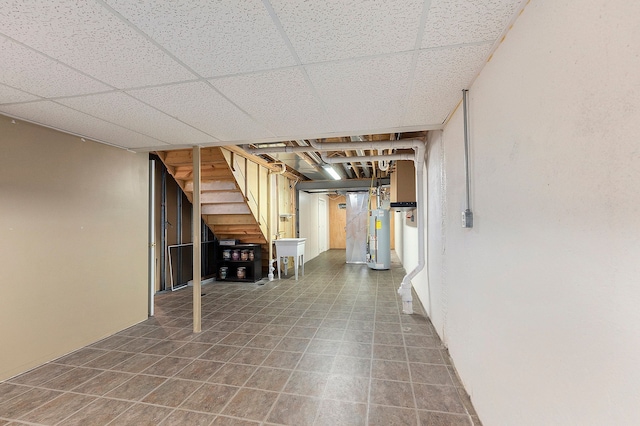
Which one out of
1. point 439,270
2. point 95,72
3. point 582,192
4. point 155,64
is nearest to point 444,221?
point 439,270

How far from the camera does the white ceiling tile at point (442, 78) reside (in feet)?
4.55

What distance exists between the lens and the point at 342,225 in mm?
11555

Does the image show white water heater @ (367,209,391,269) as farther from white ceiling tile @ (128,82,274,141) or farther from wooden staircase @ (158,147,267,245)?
white ceiling tile @ (128,82,274,141)

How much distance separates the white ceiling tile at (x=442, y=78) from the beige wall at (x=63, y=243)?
10.3 feet

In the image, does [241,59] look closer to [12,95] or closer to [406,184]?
[12,95]

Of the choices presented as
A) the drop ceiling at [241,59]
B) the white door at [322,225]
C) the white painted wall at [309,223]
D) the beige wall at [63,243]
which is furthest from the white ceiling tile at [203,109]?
the white door at [322,225]

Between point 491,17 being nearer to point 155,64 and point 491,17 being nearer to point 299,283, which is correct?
point 155,64

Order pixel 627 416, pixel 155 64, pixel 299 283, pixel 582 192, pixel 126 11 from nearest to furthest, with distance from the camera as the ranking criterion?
pixel 627 416
pixel 582 192
pixel 126 11
pixel 155 64
pixel 299 283

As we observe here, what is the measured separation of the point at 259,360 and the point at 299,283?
2946mm

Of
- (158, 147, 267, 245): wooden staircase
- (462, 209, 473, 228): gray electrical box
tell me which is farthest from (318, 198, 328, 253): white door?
(462, 209, 473, 228): gray electrical box

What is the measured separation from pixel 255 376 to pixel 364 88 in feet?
7.49

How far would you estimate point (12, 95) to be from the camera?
1.80 meters

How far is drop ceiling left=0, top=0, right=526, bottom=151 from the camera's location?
1.09m

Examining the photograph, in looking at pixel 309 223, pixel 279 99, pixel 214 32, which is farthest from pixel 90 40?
pixel 309 223
